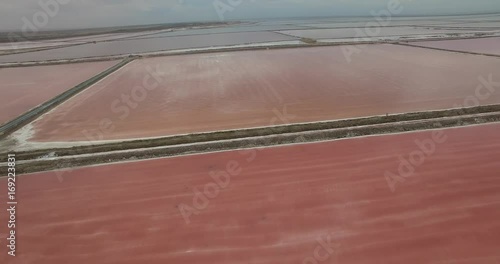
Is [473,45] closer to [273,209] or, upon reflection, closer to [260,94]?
[260,94]

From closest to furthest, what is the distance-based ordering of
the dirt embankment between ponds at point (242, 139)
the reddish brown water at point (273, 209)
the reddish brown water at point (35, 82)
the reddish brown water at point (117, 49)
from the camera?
the reddish brown water at point (273, 209)
the dirt embankment between ponds at point (242, 139)
the reddish brown water at point (35, 82)
the reddish brown water at point (117, 49)

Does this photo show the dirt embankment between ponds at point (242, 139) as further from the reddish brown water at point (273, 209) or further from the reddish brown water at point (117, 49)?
the reddish brown water at point (117, 49)

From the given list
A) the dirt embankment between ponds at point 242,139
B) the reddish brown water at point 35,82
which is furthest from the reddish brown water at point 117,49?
the dirt embankment between ponds at point 242,139

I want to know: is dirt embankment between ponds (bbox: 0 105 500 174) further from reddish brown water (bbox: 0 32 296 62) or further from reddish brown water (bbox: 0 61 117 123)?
reddish brown water (bbox: 0 32 296 62)

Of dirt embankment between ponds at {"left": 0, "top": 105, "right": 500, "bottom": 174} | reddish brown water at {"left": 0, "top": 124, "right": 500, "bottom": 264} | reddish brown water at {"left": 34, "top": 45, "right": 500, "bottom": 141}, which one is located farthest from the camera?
reddish brown water at {"left": 34, "top": 45, "right": 500, "bottom": 141}

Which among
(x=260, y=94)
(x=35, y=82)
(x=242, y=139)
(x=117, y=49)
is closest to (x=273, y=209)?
(x=242, y=139)

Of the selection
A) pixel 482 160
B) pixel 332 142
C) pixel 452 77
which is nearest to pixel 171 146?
pixel 332 142

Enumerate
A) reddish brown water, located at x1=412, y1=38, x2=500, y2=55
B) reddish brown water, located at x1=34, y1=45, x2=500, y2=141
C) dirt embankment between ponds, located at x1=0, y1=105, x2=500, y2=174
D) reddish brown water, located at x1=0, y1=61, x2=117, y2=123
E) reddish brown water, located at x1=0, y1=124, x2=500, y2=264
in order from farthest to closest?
1. reddish brown water, located at x1=412, y1=38, x2=500, y2=55
2. reddish brown water, located at x1=0, y1=61, x2=117, y2=123
3. reddish brown water, located at x1=34, y1=45, x2=500, y2=141
4. dirt embankment between ponds, located at x1=0, y1=105, x2=500, y2=174
5. reddish brown water, located at x1=0, y1=124, x2=500, y2=264

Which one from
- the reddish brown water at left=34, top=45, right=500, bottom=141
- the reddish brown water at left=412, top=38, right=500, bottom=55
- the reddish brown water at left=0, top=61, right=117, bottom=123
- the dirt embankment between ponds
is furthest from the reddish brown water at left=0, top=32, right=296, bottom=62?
the dirt embankment between ponds
